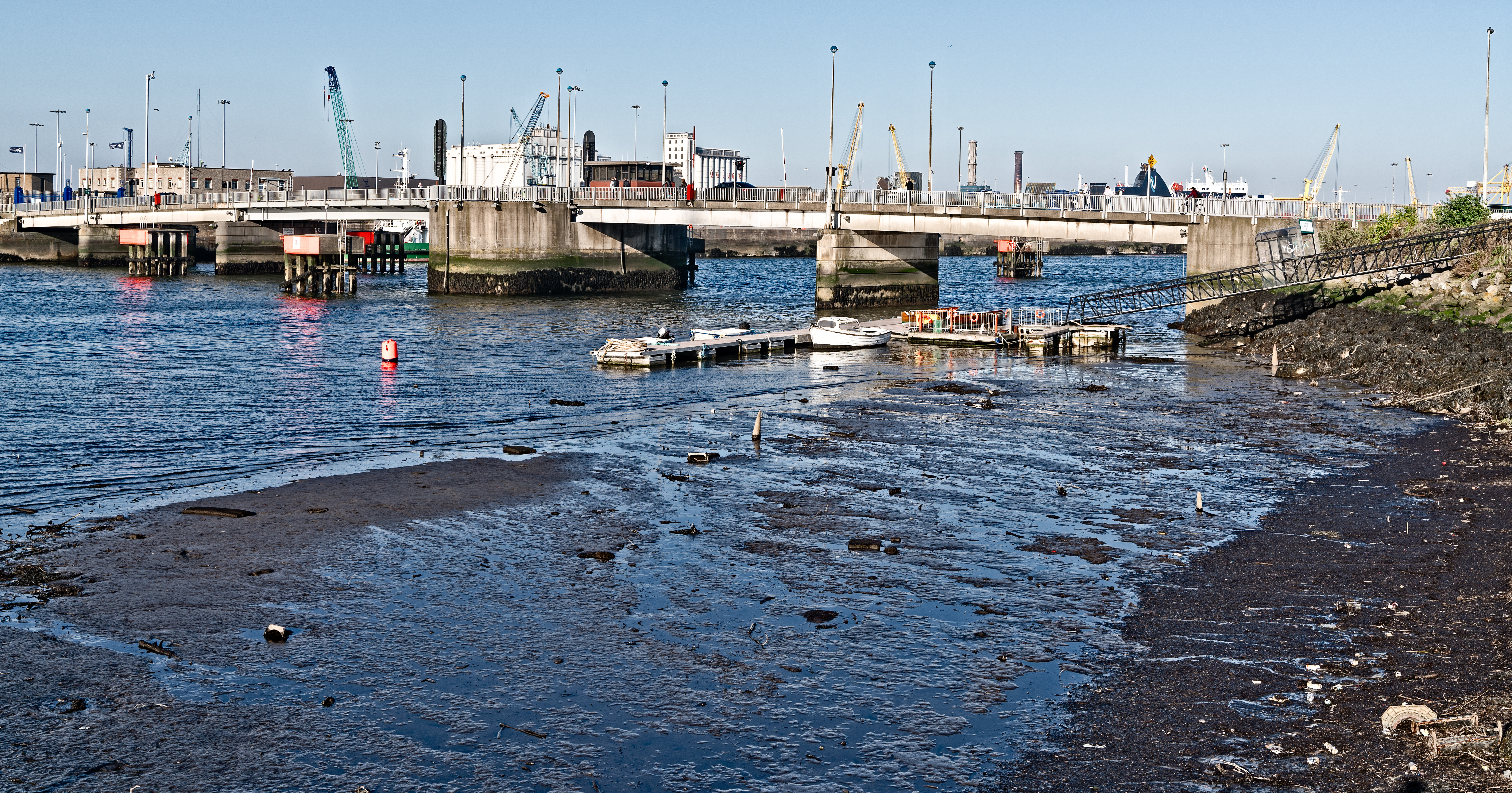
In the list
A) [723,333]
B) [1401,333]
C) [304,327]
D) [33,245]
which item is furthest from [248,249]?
[1401,333]

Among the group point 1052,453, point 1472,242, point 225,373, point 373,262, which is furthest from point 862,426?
point 373,262

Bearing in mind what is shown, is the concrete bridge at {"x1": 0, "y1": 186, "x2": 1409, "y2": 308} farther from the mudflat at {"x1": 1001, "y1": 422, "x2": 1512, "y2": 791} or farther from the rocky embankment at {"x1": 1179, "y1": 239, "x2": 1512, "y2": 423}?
the mudflat at {"x1": 1001, "y1": 422, "x2": 1512, "y2": 791}

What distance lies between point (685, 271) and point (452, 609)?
332 ft

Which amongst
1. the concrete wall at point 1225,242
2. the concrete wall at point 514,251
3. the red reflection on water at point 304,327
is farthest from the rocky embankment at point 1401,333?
the concrete wall at point 514,251

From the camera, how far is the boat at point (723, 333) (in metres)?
60.4

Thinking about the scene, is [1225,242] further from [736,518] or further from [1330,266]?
[736,518]

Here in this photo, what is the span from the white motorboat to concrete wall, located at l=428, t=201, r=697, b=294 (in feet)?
143

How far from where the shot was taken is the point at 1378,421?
3753 cm

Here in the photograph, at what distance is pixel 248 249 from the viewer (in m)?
138

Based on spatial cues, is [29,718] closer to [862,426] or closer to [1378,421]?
[862,426]

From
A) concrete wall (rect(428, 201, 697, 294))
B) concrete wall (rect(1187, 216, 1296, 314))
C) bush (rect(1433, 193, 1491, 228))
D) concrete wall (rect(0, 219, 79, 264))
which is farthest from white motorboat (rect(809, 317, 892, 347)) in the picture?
concrete wall (rect(0, 219, 79, 264))

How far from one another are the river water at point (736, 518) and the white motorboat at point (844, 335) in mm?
1006

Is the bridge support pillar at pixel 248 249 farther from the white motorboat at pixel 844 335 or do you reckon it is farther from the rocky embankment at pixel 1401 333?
the rocky embankment at pixel 1401 333

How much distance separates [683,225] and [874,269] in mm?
20240
